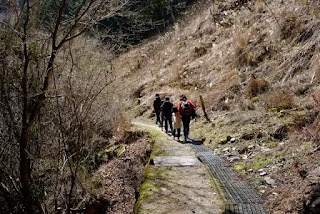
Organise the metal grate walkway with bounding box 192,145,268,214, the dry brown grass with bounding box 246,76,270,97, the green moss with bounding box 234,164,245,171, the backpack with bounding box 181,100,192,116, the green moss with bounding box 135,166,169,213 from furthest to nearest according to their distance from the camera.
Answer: the dry brown grass with bounding box 246,76,270,97, the backpack with bounding box 181,100,192,116, the green moss with bounding box 234,164,245,171, the green moss with bounding box 135,166,169,213, the metal grate walkway with bounding box 192,145,268,214

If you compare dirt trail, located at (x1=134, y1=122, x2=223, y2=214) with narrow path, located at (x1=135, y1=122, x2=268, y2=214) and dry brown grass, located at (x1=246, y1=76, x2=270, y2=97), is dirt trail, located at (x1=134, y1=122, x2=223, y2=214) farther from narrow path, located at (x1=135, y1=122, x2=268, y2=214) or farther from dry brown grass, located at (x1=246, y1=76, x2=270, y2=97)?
dry brown grass, located at (x1=246, y1=76, x2=270, y2=97)

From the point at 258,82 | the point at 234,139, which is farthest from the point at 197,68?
the point at 234,139

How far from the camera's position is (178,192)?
16.9 feet

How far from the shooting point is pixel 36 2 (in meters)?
4.29

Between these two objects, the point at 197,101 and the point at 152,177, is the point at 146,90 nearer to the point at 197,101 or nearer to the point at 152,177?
the point at 197,101

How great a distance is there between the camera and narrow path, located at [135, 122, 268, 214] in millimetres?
4508

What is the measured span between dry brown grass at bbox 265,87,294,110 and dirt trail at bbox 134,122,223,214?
3265mm

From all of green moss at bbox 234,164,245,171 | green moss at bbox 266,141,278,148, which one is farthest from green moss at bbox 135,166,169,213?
green moss at bbox 266,141,278,148

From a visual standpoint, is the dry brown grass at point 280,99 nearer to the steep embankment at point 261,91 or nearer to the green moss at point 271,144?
the steep embankment at point 261,91

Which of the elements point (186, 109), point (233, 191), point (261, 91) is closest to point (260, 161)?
point (233, 191)

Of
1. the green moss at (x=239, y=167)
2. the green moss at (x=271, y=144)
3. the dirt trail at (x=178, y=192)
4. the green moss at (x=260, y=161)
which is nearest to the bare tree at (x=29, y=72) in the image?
the dirt trail at (x=178, y=192)

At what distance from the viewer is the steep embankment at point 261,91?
520 cm

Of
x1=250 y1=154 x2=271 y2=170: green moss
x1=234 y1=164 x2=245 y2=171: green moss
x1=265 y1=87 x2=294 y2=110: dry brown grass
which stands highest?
x1=265 y1=87 x2=294 y2=110: dry brown grass

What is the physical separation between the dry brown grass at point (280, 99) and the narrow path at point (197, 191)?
2583mm
